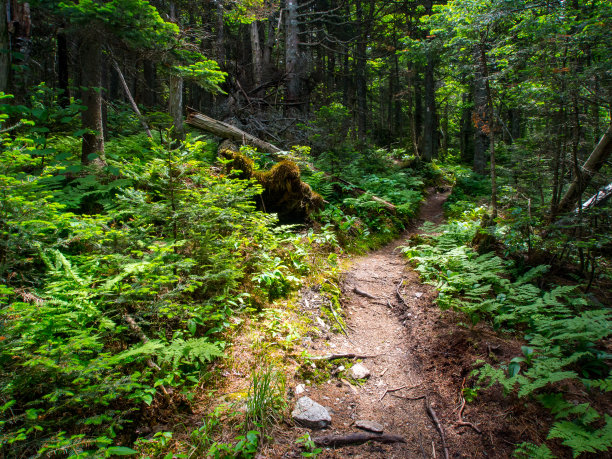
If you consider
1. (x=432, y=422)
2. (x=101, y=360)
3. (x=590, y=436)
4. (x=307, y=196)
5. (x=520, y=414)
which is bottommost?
(x=432, y=422)

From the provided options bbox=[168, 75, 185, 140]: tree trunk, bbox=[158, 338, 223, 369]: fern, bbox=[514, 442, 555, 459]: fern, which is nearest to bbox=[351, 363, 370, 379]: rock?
bbox=[514, 442, 555, 459]: fern

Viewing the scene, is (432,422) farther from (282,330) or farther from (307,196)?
(307,196)

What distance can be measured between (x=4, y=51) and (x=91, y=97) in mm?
1528

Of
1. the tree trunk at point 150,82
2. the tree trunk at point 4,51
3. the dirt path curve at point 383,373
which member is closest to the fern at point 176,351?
the dirt path curve at point 383,373

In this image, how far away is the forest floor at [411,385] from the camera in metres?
2.42

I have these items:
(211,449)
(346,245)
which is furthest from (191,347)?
(346,245)

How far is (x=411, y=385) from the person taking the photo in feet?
10.6

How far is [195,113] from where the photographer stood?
27.5ft

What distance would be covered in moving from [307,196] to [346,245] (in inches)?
60.0

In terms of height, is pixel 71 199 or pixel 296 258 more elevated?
pixel 71 199

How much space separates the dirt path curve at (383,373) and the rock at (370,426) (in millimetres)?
45

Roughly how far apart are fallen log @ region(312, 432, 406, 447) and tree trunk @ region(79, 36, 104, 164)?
5542 mm

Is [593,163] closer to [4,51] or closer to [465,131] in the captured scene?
[4,51]

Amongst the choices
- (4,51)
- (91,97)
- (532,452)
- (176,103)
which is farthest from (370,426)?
(176,103)
